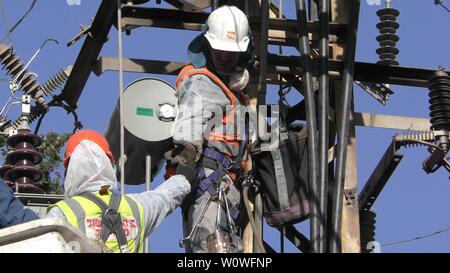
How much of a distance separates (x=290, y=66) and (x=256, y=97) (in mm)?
405

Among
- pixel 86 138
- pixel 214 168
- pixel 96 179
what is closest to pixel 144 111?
pixel 214 168

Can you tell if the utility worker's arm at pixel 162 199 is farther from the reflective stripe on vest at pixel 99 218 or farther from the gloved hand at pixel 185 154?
the gloved hand at pixel 185 154

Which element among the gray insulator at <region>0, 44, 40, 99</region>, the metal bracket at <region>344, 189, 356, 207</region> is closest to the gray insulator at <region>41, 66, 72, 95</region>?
the gray insulator at <region>0, 44, 40, 99</region>

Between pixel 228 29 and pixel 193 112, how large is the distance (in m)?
0.79

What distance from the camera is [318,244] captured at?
1062 cm

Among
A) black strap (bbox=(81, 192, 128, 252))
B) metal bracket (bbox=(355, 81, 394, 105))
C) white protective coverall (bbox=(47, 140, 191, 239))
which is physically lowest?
black strap (bbox=(81, 192, 128, 252))

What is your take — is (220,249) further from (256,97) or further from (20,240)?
(20,240)

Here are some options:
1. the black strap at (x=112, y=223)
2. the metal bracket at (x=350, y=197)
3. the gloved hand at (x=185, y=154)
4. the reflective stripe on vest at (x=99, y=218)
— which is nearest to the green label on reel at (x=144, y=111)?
the gloved hand at (x=185, y=154)

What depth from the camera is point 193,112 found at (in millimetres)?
11102

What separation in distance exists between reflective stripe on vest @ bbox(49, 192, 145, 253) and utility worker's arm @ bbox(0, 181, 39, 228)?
9.3 inches

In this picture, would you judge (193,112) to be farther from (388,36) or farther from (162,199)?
(388,36)

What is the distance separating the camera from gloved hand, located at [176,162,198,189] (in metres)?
10.7

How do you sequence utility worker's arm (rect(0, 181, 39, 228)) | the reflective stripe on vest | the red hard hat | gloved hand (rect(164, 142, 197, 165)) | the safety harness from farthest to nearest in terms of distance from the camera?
the safety harness → gloved hand (rect(164, 142, 197, 165)) → the red hard hat → the reflective stripe on vest → utility worker's arm (rect(0, 181, 39, 228))

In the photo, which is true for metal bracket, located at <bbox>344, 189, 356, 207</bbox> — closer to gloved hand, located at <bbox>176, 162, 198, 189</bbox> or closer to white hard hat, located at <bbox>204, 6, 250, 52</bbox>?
white hard hat, located at <bbox>204, 6, 250, 52</bbox>
